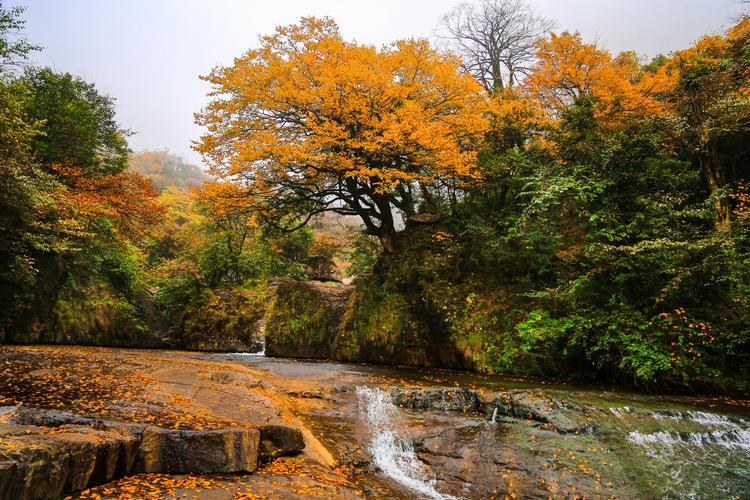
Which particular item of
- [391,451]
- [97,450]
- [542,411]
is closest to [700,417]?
[542,411]

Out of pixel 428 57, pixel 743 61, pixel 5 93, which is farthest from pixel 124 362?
pixel 743 61

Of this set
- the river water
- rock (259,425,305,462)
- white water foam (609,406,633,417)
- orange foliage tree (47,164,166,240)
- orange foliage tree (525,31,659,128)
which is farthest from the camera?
orange foliage tree (525,31,659,128)

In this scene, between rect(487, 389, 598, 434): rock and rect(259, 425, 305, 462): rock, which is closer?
rect(259, 425, 305, 462): rock

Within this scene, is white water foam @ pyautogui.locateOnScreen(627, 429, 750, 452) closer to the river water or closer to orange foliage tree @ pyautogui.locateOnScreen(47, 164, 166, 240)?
the river water

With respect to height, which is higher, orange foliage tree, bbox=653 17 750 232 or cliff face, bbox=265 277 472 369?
orange foliage tree, bbox=653 17 750 232

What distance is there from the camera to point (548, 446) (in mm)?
6117

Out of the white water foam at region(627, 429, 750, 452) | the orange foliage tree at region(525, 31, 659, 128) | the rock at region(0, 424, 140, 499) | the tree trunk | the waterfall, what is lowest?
the waterfall

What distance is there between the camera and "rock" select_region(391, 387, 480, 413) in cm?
743

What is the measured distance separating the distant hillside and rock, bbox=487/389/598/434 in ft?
192

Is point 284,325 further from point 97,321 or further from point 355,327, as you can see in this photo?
point 97,321

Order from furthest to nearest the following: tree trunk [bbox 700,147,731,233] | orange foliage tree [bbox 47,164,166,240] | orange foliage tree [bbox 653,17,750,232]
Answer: orange foliage tree [bbox 47,164,166,240] → orange foliage tree [bbox 653,17,750,232] → tree trunk [bbox 700,147,731,233]

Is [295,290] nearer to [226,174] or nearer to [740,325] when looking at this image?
[226,174]

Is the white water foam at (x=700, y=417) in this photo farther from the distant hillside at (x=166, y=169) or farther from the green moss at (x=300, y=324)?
the distant hillside at (x=166, y=169)

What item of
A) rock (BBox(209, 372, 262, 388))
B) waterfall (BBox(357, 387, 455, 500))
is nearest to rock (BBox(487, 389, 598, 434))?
waterfall (BBox(357, 387, 455, 500))
